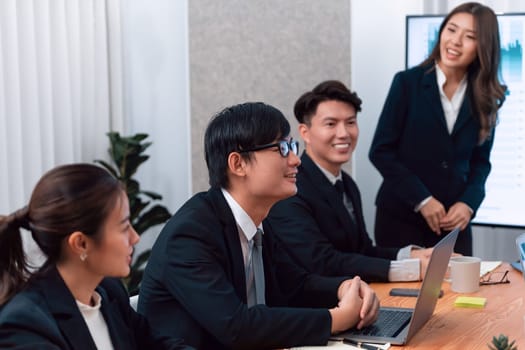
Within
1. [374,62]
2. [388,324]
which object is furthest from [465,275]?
[374,62]

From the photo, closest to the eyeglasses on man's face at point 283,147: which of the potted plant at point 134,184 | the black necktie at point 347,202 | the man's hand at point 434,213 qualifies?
the black necktie at point 347,202

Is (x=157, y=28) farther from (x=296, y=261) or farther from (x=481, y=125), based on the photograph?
(x=296, y=261)

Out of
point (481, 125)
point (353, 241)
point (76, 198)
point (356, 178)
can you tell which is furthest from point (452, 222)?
point (76, 198)

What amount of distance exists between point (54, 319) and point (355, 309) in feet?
2.66

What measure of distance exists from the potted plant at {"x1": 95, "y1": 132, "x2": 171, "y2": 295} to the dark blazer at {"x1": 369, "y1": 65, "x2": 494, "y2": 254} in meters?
1.38

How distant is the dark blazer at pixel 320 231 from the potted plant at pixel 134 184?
1.64 metres

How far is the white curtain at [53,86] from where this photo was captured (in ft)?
12.4

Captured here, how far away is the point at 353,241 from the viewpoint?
9.18ft

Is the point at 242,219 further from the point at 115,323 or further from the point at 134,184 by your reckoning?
the point at 134,184

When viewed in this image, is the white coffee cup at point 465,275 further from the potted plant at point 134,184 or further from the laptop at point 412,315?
the potted plant at point 134,184

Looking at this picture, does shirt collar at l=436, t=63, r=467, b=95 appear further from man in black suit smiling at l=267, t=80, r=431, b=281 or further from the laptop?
the laptop

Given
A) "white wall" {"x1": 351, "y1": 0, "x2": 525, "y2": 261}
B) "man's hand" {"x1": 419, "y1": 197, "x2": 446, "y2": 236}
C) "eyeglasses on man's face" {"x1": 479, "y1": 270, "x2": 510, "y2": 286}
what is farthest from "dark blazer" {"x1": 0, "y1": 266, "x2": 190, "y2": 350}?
"white wall" {"x1": 351, "y1": 0, "x2": 525, "y2": 261}

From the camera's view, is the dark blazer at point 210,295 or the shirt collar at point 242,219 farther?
the shirt collar at point 242,219

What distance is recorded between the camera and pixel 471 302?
236 cm
